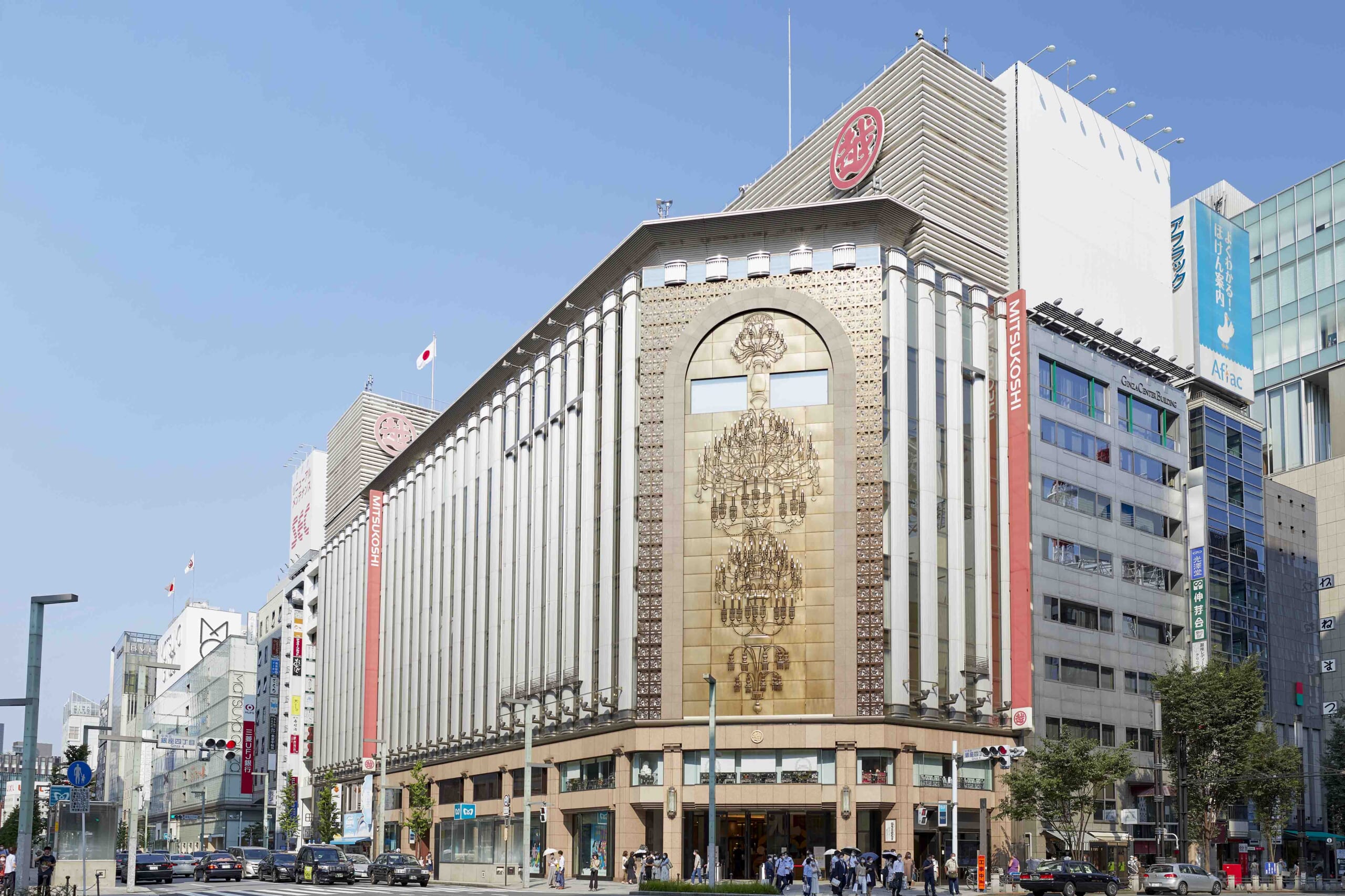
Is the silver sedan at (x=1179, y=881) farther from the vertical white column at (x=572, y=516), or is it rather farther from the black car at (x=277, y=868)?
the black car at (x=277, y=868)

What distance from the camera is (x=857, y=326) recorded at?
211 ft

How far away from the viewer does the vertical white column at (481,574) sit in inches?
3332

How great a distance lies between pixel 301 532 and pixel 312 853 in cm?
8000

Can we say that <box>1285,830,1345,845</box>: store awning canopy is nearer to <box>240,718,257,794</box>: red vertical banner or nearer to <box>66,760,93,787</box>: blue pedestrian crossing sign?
<box>66,760,93,787</box>: blue pedestrian crossing sign

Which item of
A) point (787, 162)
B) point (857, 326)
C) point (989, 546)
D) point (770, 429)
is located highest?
point (787, 162)

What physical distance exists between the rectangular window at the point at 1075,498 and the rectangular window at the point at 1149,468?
3716 mm

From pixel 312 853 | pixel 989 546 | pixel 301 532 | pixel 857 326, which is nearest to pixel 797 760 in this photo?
pixel 989 546

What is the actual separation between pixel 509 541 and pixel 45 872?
124 feet

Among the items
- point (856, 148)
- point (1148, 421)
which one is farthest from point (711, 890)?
point (1148, 421)

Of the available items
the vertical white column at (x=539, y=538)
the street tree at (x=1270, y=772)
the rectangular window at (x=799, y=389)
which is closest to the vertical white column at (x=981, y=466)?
the rectangular window at (x=799, y=389)

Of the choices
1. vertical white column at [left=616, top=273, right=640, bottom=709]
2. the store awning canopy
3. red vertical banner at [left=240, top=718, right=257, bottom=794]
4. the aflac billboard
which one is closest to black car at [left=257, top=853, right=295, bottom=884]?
vertical white column at [left=616, top=273, right=640, bottom=709]

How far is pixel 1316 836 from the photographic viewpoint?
87.9 meters

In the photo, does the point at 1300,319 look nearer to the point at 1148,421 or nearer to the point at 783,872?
the point at 1148,421

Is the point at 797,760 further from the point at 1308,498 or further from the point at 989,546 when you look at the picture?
the point at 1308,498
